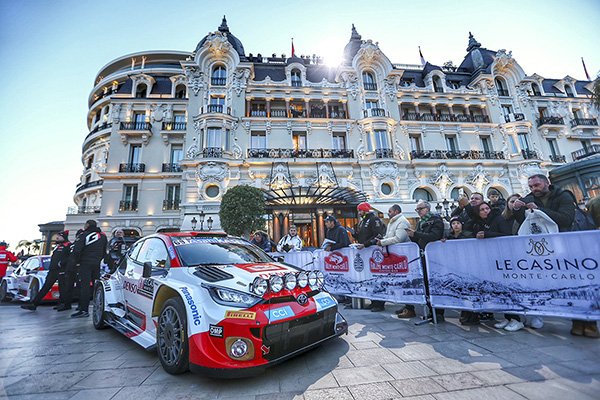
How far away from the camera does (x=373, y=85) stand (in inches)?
874

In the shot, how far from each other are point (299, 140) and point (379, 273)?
666 inches

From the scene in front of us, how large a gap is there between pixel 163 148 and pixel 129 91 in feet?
A: 23.7

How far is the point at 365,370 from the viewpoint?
8.30 ft

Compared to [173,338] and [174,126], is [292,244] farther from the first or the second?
[174,126]

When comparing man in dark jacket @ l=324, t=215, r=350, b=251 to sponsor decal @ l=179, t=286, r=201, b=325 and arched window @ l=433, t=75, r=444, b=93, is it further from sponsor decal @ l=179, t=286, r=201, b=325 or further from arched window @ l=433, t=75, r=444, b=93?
arched window @ l=433, t=75, r=444, b=93

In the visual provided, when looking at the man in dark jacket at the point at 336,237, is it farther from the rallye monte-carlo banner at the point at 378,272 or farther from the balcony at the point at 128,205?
the balcony at the point at 128,205

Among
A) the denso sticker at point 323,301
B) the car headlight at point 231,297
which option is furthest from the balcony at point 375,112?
the car headlight at point 231,297

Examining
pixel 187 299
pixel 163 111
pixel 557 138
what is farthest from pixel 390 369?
pixel 557 138

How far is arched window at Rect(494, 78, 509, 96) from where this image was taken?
942 inches

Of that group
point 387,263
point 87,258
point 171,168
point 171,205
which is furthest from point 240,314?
point 171,168

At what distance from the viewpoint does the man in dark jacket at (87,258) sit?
553cm

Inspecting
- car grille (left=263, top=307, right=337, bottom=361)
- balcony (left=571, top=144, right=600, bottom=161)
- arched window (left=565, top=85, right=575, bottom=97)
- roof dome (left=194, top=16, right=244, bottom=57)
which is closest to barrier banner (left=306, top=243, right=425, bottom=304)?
car grille (left=263, top=307, right=337, bottom=361)

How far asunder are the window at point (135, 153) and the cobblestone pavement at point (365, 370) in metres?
20.4

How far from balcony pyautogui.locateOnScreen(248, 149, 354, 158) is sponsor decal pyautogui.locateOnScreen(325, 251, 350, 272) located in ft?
45.5
